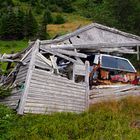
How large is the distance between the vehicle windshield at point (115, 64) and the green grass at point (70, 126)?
148 inches

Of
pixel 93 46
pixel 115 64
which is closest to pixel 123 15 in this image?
pixel 93 46

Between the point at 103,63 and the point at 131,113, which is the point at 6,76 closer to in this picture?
the point at 103,63

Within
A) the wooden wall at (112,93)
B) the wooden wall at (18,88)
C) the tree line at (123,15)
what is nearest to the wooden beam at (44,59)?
the wooden wall at (18,88)

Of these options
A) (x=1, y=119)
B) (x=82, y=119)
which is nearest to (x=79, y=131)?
(x=82, y=119)

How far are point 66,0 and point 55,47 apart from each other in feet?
180

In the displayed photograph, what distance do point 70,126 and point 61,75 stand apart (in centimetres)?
461

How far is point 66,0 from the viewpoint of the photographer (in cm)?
7881

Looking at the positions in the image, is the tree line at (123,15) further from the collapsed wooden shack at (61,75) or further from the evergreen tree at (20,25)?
the collapsed wooden shack at (61,75)

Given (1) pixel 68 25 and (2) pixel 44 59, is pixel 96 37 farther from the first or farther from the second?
(1) pixel 68 25

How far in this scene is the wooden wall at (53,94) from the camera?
21391 millimetres

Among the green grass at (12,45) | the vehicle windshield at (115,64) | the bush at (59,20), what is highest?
the bush at (59,20)

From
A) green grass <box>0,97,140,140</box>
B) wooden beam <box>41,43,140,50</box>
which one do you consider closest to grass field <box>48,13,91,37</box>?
wooden beam <box>41,43,140,50</box>

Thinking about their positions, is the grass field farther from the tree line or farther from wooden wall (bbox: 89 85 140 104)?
wooden wall (bbox: 89 85 140 104)

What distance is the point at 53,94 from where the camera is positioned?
22094 millimetres
